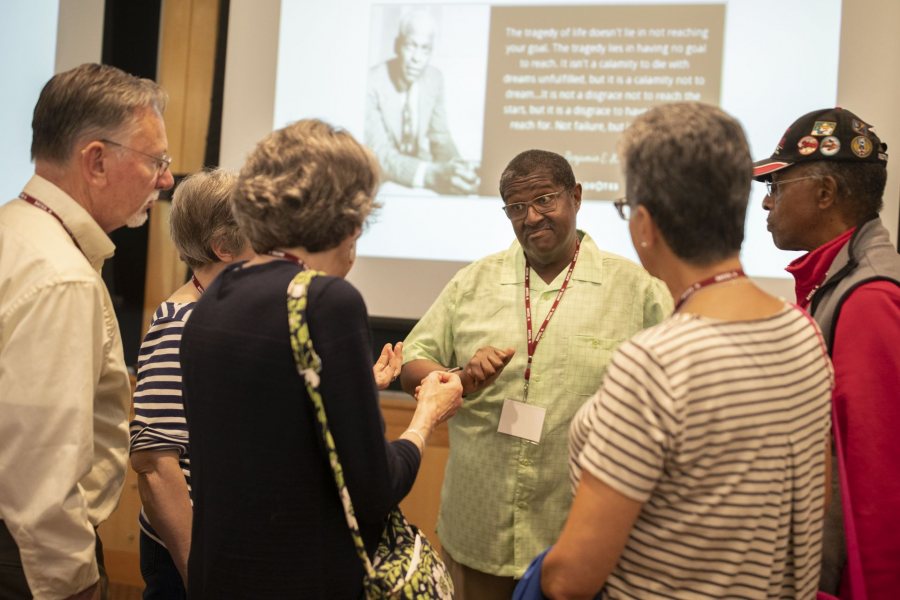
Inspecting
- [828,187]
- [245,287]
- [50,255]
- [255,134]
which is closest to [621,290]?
[828,187]

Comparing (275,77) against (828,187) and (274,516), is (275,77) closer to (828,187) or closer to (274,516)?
(828,187)

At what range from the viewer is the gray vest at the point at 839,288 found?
1.68 m

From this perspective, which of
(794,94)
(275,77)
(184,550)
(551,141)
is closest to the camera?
(184,550)

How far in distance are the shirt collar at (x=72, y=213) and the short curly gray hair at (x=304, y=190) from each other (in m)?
0.39

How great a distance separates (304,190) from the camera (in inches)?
50.7

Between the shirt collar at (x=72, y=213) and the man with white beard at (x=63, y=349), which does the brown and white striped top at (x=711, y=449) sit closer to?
the man with white beard at (x=63, y=349)

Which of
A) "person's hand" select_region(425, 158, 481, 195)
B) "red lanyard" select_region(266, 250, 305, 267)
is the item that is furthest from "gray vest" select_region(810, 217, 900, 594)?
"person's hand" select_region(425, 158, 481, 195)

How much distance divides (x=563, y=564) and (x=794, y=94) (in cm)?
283

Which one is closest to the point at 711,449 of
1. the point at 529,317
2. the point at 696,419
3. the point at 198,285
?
the point at 696,419

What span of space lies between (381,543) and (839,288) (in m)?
1.14

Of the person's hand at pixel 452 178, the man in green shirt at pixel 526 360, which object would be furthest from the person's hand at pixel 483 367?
the person's hand at pixel 452 178

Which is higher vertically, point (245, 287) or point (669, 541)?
point (245, 287)

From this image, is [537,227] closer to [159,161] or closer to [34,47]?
[159,161]

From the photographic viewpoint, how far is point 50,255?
1402 millimetres
